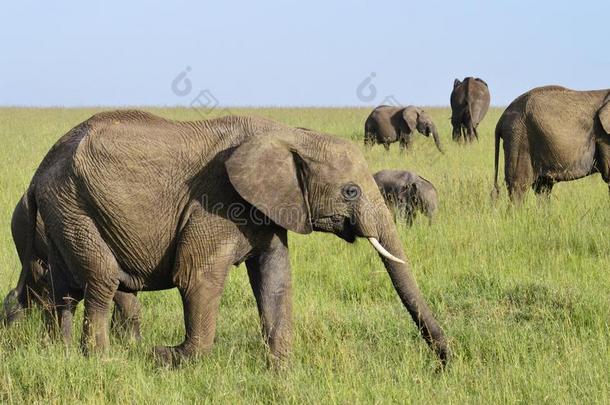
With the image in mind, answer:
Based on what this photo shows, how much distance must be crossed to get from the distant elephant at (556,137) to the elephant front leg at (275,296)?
21.0ft

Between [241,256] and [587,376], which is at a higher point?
[241,256]

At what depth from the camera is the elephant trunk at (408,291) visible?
540 centimetres

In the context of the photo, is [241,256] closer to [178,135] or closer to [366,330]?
[178,135]

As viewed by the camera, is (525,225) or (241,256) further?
(525,225)

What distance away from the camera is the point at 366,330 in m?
6.48

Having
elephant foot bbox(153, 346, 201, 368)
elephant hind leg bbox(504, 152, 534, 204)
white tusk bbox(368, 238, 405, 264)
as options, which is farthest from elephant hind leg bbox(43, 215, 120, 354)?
elephant hind leg bbox(504, 152, 534, 204)

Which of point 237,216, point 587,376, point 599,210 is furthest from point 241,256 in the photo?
point 599,210

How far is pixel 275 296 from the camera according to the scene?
18.5 feet

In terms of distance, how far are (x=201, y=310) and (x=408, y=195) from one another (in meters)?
5.80

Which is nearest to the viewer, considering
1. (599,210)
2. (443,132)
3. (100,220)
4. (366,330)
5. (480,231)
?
(100,220)

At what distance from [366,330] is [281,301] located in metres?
1.03

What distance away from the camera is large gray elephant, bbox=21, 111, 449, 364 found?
5344 millimetres

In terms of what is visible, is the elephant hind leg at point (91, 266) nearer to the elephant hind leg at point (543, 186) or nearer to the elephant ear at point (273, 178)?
the elephant ear at point (273, 178)

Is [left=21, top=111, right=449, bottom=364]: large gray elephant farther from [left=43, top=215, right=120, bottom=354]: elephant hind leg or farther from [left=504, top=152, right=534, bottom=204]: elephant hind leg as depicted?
[left=504, top=152, right=534, bottom=204]: elephant hind leg
